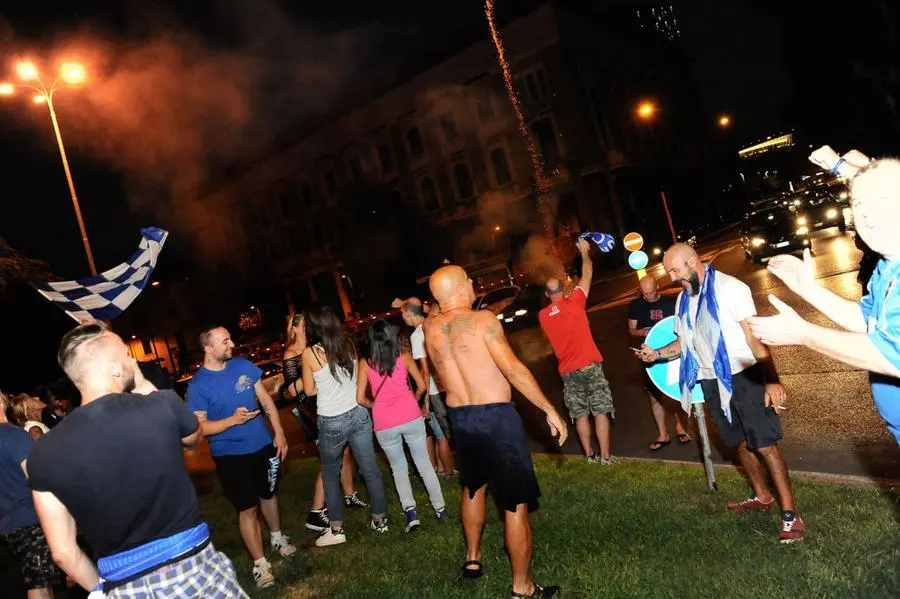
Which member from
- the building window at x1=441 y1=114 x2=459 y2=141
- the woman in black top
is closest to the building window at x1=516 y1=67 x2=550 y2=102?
the building window at x1=441 y1=114 x2=459 y2=141

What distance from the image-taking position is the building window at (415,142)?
121 feet

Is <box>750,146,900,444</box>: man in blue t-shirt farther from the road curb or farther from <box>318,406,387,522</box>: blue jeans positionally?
<box>318,406,387,522</box>: blue jeans

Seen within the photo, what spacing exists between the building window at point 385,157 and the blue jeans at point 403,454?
34157 mm

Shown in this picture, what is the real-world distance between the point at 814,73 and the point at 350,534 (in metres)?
29.5

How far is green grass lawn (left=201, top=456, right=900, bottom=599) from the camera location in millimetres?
3330

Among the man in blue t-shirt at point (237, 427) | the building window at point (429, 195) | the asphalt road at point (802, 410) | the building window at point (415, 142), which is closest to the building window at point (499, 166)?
the building window at point (429, 195)

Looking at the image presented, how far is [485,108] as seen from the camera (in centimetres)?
3388

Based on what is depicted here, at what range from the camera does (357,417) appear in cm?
527

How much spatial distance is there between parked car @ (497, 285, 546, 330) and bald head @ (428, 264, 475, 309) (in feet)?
42.9

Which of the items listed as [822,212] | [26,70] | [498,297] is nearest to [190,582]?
[26,70]

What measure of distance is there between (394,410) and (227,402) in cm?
130

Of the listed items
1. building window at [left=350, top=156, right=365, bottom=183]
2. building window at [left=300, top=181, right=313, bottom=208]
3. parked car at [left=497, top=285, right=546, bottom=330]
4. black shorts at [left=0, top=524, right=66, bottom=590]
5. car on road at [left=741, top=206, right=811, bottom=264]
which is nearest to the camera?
black shorts at [left=0, top=524, right=66, bottom=590]

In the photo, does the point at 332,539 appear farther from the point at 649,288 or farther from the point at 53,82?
the point at 53,82

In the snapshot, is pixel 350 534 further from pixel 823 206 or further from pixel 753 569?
pixel 823 206
